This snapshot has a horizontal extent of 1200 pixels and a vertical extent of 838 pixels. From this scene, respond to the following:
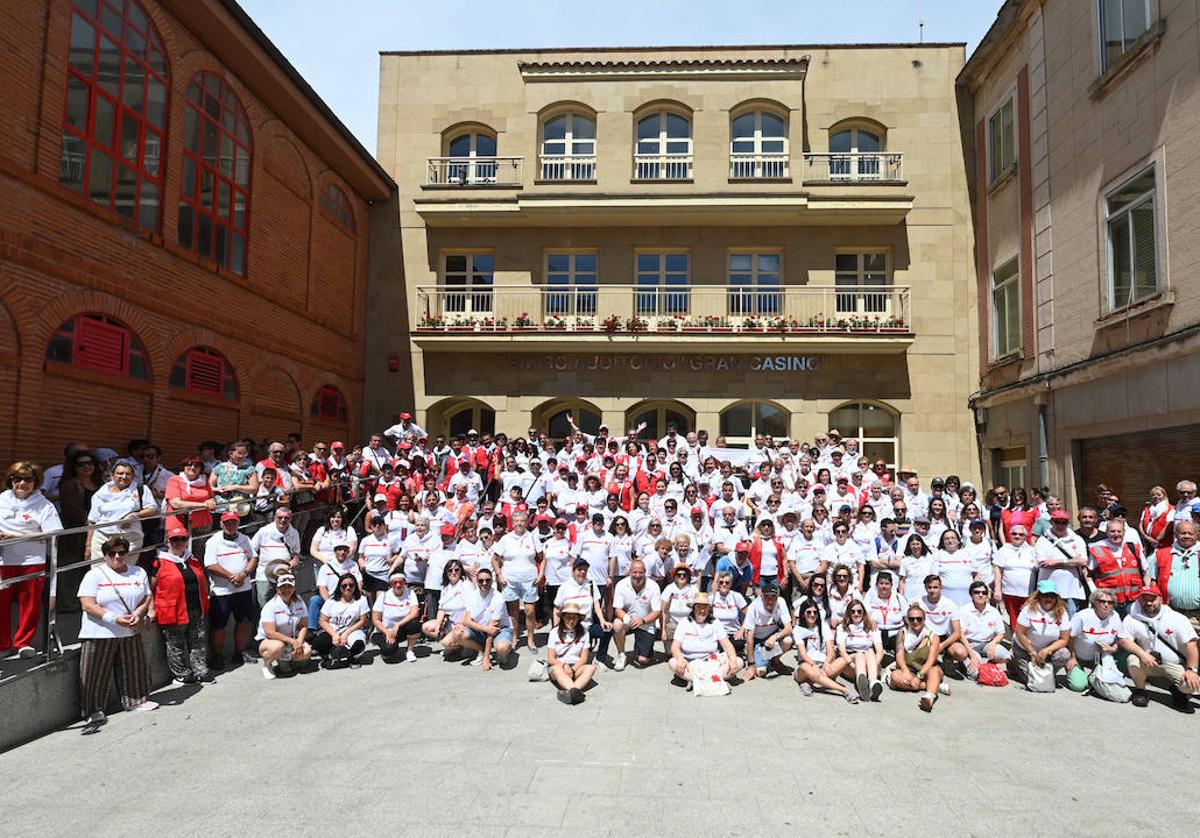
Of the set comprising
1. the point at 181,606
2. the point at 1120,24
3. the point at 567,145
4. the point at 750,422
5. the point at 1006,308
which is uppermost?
the point at 567,145

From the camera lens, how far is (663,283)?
70.6 ft

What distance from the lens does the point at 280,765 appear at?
20.7 feet

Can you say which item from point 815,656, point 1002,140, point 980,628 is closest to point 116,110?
point 815,656

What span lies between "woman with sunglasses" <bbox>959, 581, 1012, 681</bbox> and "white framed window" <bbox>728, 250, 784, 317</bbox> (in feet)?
41.0

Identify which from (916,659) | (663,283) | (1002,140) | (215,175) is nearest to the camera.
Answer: (916,659)

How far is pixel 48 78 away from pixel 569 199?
11970 mm

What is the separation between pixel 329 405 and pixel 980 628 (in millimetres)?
16037

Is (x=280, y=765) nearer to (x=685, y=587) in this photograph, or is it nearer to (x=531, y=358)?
(x=685, y=587)

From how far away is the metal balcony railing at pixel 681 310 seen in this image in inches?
800

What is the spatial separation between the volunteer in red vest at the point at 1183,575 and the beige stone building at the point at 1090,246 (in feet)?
12.9

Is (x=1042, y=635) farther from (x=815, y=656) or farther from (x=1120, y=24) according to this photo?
(x=1120, y=24)

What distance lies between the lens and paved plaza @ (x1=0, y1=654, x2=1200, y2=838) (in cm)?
531

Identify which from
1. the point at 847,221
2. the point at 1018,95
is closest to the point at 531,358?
the point at 847,221

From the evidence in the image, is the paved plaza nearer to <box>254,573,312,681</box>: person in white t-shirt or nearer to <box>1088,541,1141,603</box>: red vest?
<box>254,573,312,681</box>: person in white t-shirt
